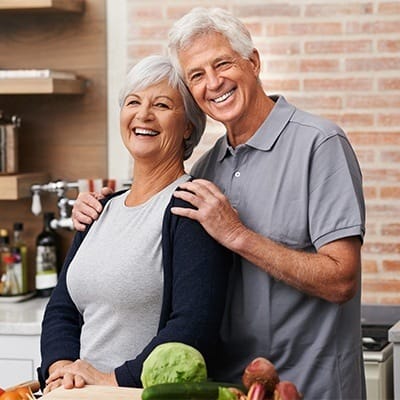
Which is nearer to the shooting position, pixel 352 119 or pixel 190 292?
pixel 190 292

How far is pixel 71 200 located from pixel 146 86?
68.9 inches

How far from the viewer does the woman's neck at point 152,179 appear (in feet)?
8.28

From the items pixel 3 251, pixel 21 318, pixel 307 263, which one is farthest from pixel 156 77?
pixel 3 251

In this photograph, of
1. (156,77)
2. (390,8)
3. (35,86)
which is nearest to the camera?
(156,77)

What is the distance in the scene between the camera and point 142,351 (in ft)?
7.72

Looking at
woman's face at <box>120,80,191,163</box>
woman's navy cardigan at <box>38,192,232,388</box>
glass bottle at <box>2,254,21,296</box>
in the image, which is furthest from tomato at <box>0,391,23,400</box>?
glass bottle at <box>2,254,21,296</box>

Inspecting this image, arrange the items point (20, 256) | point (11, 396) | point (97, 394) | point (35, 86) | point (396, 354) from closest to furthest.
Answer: point (97, 394) < point (11, 396) < point (396, 354) < point (35, 86) < point (20, 256)

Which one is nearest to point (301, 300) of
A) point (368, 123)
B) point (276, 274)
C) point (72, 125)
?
point (276, 274)

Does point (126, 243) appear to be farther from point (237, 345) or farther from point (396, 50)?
point (396, 50)

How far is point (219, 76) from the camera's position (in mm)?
2404

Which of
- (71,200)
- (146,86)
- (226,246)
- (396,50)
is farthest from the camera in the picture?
(71,200)

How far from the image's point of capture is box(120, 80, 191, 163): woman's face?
2.48 metres

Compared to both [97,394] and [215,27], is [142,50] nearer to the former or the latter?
[215,27]

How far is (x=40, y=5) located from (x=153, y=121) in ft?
5.57
